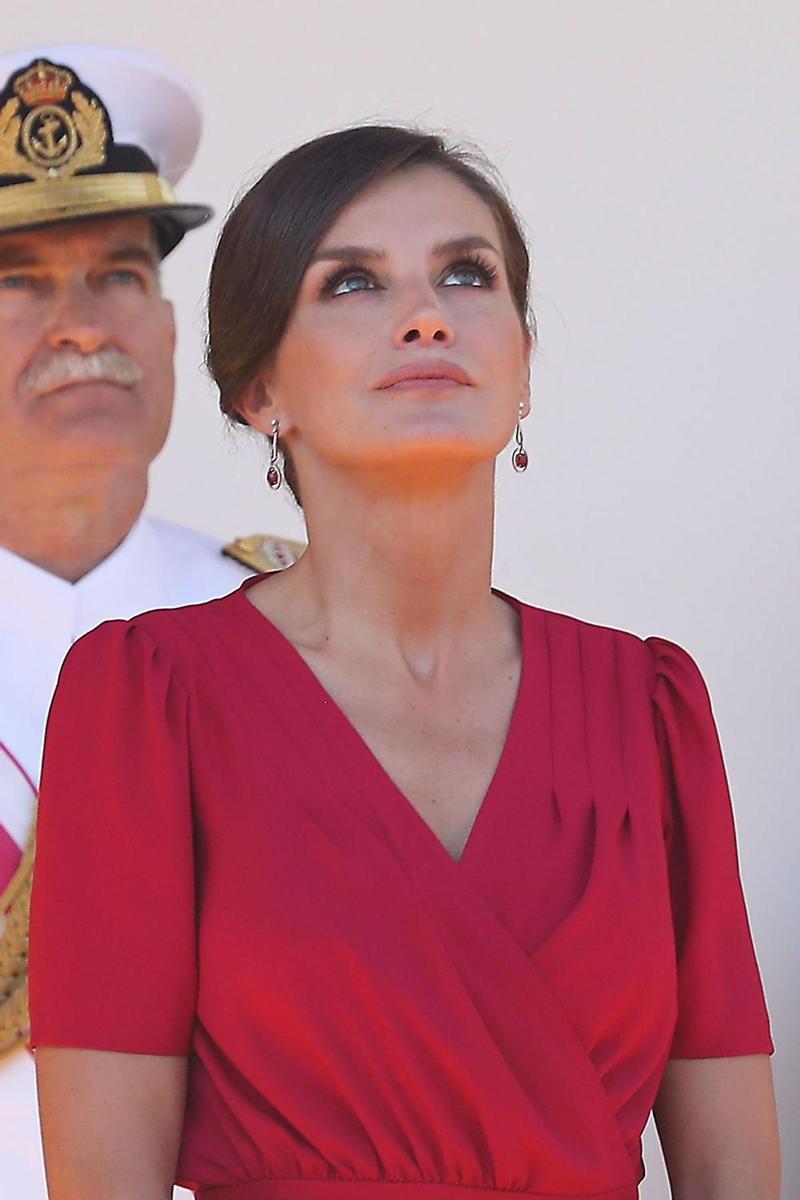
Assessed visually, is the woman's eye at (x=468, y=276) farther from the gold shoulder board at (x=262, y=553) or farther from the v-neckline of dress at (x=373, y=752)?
the gold shoulder board at (x=262, y=553)

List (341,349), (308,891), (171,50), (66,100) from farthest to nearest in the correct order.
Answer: (171,50) → (66,100) → (341,349) → (308,891)

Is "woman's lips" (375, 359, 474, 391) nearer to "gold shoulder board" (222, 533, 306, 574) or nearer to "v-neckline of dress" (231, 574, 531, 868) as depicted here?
"v-neckline of dress" (231, 574, 531, 868)

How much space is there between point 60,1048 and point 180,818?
0.58ft

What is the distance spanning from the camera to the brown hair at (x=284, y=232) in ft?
6.01

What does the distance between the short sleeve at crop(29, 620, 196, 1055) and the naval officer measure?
1.64ft

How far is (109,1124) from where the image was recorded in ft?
5.34

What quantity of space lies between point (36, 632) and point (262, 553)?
1.00ft

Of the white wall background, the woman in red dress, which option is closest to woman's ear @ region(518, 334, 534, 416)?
the woman in red dress

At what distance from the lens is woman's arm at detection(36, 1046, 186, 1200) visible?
5.33 feet

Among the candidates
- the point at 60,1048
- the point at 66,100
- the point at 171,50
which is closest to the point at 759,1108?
the point at 60,1048

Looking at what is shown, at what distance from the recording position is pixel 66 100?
2375 millimetres

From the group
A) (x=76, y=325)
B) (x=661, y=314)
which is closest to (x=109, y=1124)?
(x=76, y=325)

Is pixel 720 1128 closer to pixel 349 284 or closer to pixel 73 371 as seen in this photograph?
pixel 349 284

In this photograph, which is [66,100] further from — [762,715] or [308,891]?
[762,715]
